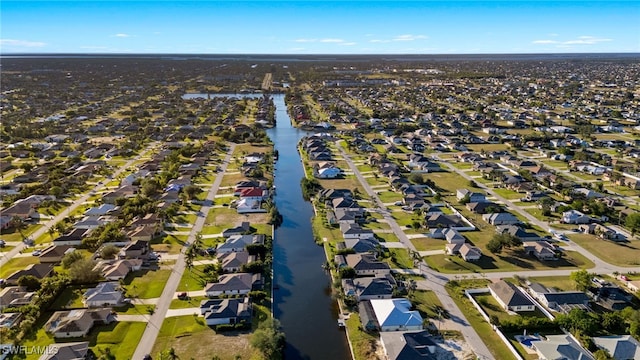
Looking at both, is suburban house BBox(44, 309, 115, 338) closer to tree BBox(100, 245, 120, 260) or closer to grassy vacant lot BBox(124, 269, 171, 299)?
Result: grassy vacant lot BBox(124, 269, 171, 299)

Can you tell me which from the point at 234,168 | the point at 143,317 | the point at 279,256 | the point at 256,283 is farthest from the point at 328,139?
the point at 143,317

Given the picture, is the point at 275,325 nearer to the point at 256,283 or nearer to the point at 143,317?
the point at 256,283

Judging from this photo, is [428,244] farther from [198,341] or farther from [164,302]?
[164,302]

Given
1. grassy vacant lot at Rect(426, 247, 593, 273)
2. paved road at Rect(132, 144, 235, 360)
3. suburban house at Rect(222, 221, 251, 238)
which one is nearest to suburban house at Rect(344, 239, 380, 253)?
grassy vacant lot at Rect(426, 247, 593, 273)

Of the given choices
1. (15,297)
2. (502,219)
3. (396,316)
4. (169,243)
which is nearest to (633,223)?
(502,219)

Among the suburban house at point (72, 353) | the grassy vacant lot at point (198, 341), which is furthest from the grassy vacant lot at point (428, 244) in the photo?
the suburban house at point (72, 353)

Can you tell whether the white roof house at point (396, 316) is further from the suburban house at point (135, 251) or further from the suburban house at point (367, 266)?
the suburban house at point (135, 251)
